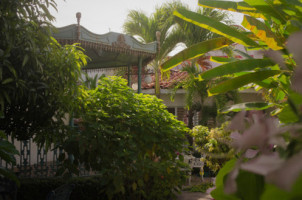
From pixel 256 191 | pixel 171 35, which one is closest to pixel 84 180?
pixel 256 191

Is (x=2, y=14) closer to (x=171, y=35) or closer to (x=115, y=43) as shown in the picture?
(x=115, y=43)

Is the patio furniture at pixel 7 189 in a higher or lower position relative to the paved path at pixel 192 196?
higher

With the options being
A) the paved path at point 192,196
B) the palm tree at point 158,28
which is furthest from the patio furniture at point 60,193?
the palm tree at point 158,28

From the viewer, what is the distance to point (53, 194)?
10.3ft

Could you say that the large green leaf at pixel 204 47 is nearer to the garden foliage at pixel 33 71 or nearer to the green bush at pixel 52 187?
the garden foliage at pixel 33 71

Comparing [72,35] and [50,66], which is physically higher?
[72,35]

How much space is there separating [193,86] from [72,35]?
615 cm

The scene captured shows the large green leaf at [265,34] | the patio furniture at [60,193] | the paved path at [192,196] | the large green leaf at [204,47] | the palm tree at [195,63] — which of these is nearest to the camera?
the large green leaf at [265,34]

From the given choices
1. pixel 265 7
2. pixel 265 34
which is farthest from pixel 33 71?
pixel 265 7

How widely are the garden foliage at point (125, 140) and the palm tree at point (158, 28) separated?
Result: 8047 millimetres

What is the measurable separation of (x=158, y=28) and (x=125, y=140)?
9.69 meters

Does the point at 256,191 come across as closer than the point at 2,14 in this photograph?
Yes

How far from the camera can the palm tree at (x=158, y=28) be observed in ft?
42.2

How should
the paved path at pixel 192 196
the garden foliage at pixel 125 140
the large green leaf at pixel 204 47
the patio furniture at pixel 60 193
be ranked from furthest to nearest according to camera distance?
the paved path at pixel 192 196
the garden foliage at pixel 125 140
the patio furniture at pixel 60 193
the large green leaf at pixel 204 47
